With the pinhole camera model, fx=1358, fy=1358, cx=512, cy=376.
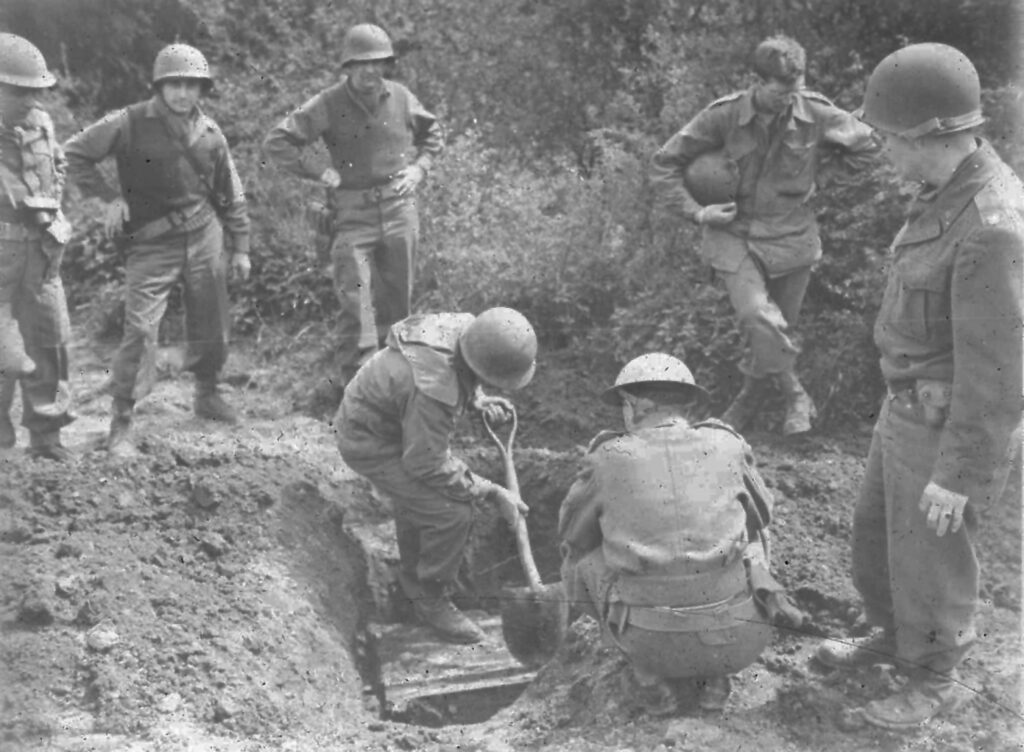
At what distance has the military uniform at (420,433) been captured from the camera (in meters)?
6.18

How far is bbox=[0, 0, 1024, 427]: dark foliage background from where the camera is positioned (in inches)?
340

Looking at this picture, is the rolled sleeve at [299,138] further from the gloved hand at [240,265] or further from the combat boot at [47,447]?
the combat boot at [47,447]

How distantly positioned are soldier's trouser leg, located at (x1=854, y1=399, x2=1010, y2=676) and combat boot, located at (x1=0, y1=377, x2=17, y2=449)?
16.8 ft

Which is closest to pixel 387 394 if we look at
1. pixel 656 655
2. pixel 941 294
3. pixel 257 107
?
pixel 656 655

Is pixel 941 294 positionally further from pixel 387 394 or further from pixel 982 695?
pixel 387 394

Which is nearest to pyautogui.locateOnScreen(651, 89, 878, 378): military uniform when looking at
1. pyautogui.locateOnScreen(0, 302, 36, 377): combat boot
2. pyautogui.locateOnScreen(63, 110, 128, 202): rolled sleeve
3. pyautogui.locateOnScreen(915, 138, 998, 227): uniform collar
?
pyautogui.locateOnScreen(915, 138, 998, 227): uniform collar

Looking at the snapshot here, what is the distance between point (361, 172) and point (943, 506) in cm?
460

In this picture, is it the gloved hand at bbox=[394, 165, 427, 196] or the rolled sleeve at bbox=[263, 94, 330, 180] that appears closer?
the rolled sleeve at bbox=[263, 94, 330, 180]

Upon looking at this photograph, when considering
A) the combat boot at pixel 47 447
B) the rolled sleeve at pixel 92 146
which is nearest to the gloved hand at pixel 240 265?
the rolled sleeve at pixel 92 146

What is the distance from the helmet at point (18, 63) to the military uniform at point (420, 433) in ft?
8.32

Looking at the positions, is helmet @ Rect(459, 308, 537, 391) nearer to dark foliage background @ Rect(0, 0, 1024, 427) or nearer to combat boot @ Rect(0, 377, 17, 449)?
dark foliage background @ Rect(0, 0, 1024, 427)

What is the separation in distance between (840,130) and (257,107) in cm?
571

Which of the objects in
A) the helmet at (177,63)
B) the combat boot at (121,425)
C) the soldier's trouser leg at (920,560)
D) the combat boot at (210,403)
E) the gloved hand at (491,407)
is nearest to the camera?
the soldier's trouser leg at (920,560)

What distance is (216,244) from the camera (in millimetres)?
8102
